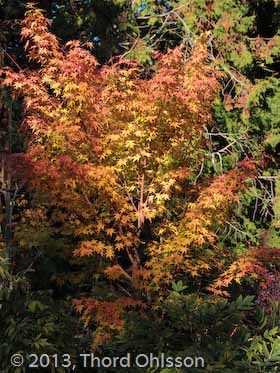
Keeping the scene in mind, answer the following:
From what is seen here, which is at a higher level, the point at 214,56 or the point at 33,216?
the point at 214,56

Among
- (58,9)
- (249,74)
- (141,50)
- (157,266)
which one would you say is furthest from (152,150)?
(58,9)

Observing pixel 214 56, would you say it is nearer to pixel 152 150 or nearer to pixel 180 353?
pixel 152 150

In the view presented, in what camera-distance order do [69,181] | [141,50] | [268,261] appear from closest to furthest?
[69,181] → [268,261] → [141,50]

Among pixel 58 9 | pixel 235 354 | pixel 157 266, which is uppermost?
pixel 58 9

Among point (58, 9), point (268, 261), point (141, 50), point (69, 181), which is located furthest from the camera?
point (58, 9)

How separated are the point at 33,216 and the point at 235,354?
2488mm

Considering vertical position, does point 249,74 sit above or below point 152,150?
above

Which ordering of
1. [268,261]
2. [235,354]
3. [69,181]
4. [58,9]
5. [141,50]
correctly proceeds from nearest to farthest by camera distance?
[235,354]
[69,181]
[268,261]
[141,50]
[58,9]

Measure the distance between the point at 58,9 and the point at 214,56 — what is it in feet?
9.54

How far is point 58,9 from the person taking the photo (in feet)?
30.1

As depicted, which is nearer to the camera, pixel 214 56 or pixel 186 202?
pixel 186 202

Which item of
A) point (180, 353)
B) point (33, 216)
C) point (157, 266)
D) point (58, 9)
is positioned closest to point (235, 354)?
point (180, 353)

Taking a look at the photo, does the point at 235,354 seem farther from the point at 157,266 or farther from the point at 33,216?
the point at 33,216

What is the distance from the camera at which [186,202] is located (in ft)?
16.3
